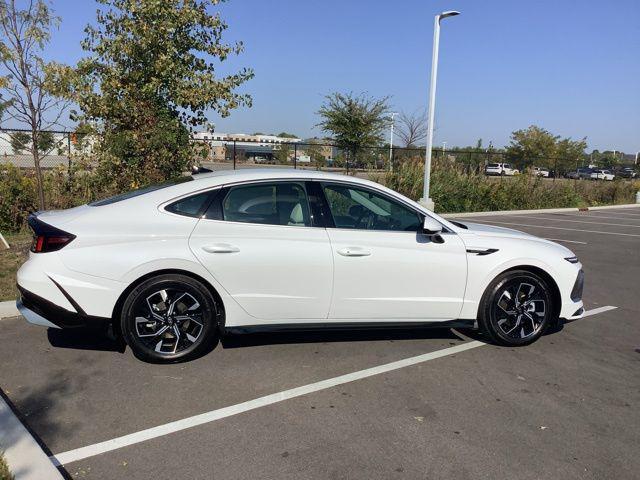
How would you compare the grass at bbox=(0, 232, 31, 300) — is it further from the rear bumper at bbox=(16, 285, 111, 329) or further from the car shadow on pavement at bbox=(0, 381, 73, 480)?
the car shadow on pavement at bbox=(0, 381, 73, 480)

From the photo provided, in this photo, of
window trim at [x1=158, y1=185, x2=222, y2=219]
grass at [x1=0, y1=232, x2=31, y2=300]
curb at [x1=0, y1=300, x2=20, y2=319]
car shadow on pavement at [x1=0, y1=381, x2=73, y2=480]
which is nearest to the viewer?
car shadow on pavement at [x1=0, y1=381, x2=73, y2=480]

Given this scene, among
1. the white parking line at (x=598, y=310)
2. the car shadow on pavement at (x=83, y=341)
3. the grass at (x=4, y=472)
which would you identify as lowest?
the car shadow on pavement at (x=83, y=341)

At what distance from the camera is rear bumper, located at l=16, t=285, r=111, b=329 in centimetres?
414

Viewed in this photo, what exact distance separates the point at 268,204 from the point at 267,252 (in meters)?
0.45

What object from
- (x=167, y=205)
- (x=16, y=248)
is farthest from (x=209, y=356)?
(x=16, y=248)

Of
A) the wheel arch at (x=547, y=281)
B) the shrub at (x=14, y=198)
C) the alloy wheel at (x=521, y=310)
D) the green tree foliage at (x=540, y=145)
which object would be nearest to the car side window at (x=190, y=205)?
the wheel arch at (x=547, y=281)

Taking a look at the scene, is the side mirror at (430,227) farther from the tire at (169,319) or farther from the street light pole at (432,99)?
the street light pole at (432,99)

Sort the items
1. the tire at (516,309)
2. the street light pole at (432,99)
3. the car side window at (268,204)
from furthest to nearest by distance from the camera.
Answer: the street light pole at (432,99), the tire at (516,309), the car side window at (268,204)

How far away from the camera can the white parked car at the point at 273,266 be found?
4.18m

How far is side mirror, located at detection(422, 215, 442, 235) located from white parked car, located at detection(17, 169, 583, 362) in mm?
12

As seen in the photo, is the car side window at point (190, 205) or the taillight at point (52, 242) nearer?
the taillight at point (52, 242)

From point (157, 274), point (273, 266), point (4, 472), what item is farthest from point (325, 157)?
point (4, 472)

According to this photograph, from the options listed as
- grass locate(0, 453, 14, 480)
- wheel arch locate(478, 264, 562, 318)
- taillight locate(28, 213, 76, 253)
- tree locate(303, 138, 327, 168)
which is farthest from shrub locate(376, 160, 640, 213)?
grass locate(0, 453, 14, 480)

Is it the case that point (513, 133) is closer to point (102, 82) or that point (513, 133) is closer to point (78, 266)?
point (102, 82)
